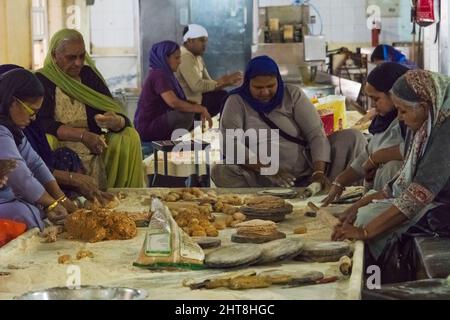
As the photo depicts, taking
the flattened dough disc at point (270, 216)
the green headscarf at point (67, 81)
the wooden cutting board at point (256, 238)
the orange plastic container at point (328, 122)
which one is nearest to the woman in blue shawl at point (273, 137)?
the green headscarf at point (67, 81)

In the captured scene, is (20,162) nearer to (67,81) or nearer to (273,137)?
(67,81)

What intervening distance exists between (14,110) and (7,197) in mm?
461

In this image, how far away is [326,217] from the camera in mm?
4766

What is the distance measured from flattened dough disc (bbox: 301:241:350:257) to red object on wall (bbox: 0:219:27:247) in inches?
57.9

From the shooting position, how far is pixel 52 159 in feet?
19.3

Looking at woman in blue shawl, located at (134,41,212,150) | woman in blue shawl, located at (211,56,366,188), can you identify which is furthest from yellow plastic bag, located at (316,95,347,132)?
woman in blue shawl, located at (211,56,366,188)

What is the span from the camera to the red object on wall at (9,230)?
4508mm

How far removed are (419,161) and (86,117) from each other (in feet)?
9.66

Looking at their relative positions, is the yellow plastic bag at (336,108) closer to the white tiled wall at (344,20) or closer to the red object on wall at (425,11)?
the red object on wall at (425,11)

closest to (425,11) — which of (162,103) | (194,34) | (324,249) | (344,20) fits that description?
(194,34)

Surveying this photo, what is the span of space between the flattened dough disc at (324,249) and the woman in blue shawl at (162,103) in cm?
407
